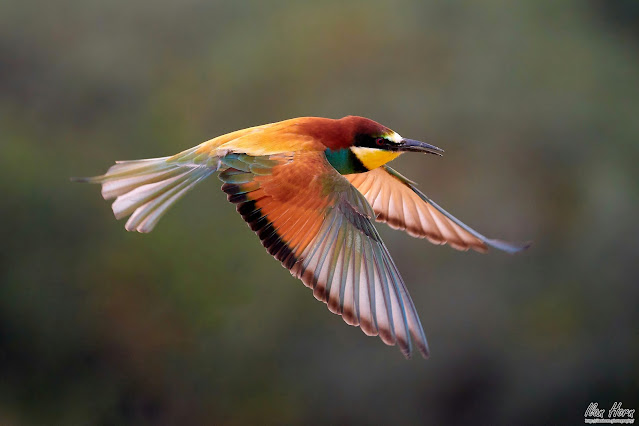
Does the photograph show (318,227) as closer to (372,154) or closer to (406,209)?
(372,154)

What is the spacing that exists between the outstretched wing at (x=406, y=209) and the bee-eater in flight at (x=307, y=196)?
0.28m

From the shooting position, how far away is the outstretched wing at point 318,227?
4.71 ft

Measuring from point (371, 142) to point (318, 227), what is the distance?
194mm

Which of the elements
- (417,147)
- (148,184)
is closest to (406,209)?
(417,147)

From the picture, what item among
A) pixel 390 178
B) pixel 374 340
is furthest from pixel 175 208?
pixel 390 178

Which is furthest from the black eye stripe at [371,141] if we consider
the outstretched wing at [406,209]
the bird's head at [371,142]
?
the outstretched wing at [406,209]

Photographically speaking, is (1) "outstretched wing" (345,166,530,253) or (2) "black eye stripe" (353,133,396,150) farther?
(1) "outstretched wing" (345,166,530,253)

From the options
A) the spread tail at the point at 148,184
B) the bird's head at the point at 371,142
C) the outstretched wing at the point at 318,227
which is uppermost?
the spread tail at the point at 148,184

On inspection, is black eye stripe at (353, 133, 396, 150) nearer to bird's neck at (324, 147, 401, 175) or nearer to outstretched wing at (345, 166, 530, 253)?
bird's neck at (324, 147, 401, 175)

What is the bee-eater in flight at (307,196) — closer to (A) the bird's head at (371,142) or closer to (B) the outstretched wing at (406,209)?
(A) the bird's head at (371,142)

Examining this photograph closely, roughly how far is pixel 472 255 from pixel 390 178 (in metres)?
1.82

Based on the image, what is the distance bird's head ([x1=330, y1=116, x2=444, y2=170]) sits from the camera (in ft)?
4.99

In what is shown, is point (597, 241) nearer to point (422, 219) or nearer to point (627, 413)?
point (627, 413)

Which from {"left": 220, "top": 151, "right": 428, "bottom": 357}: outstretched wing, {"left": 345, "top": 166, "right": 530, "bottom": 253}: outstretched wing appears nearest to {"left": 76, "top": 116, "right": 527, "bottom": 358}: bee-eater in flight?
{"left": 220, "top": 151, "right": 428, "bottom": 357}: outstretched wing
